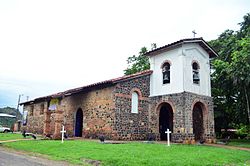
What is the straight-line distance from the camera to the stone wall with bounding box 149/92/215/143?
53.8 feet

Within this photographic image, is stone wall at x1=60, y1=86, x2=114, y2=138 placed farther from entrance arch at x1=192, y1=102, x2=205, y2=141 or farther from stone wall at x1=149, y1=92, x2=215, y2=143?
entrance arch at x1=192, y1=102, x2=205, y2=141

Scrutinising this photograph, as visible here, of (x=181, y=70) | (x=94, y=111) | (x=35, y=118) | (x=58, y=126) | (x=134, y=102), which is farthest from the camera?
(x=35, y=118)

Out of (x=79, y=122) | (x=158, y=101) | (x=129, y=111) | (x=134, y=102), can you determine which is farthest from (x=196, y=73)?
(x=79, y=122)

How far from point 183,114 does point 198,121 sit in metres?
2.80

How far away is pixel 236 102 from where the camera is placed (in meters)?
21.2

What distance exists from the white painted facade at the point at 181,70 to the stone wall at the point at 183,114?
43 cm

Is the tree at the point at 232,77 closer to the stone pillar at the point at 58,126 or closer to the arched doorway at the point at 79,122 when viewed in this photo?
the arched doorway at the point at 79,122

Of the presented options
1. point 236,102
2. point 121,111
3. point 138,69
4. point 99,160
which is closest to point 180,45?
point 121,111

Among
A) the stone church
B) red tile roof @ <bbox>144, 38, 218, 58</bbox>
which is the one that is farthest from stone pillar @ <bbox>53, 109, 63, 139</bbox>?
red tile roof @ <bbox>144, 38, 218, 58</bbox>

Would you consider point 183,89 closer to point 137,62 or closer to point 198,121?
point 198,121

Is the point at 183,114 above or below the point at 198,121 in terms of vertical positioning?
above

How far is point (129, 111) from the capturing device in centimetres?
1788

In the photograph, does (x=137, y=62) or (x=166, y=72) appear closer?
(x=166, y=72)

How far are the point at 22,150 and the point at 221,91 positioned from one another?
1617 centimetres
